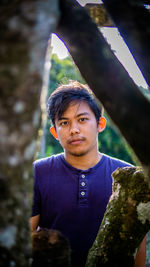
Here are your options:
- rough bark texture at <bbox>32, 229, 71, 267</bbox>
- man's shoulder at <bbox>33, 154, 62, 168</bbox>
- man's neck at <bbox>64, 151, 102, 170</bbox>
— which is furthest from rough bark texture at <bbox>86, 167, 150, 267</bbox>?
man's shoulder at <bbox>33, 154, 62, 168</bbox>

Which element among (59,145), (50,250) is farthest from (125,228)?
(59,145)

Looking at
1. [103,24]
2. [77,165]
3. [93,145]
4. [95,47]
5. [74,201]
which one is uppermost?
[103,24]


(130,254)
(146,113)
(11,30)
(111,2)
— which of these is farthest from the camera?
(130,254)

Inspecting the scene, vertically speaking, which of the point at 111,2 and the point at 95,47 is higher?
the point at 111,2

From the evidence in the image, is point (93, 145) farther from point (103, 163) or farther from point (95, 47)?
point (95, 47)

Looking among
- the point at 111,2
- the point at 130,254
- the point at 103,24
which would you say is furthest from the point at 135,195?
the point at 103,24

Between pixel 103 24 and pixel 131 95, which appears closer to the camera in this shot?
pixel 131 95

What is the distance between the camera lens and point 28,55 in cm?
110

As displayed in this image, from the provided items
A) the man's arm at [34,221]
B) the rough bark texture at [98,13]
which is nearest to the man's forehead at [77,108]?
the rough bark texture at [98,13]

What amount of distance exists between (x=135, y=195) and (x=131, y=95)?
3.05 feet

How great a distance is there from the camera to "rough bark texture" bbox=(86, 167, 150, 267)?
1.95 m

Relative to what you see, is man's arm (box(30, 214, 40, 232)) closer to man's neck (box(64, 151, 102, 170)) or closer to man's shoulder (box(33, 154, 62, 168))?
man's shoulder (box(33, 154, 62, 168))

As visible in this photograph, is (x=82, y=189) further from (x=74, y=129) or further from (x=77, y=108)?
(x=77, y=108)

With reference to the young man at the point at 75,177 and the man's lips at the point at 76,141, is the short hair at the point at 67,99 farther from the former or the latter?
the man's lips at the point at 76,141
